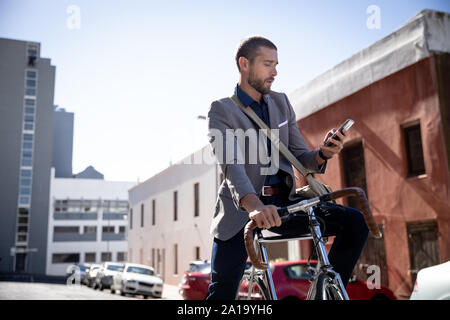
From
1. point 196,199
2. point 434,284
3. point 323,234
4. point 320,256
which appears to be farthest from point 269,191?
point 196,199

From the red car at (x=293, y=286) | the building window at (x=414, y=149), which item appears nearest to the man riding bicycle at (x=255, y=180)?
the red car at (x=293, y=286)

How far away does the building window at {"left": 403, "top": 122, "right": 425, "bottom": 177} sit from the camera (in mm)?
11867

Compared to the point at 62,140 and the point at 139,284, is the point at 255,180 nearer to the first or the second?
the point at 139,284

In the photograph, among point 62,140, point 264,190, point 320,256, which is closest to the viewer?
point 320,256

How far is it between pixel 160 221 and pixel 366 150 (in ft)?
74.9

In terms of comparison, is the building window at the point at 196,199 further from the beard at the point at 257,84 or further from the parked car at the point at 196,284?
the beard at the point at 257,84

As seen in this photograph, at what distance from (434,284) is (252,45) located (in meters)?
2.15

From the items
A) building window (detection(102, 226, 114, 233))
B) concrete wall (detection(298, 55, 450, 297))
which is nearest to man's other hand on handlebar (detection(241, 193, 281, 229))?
concrete wall (detection(298, 55, 450, 297))

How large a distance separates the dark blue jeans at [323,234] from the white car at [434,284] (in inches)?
51.8

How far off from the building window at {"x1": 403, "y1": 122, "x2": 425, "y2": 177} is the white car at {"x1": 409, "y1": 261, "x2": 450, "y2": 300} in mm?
9140

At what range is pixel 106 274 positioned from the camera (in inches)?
939

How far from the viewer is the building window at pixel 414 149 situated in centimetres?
1187
